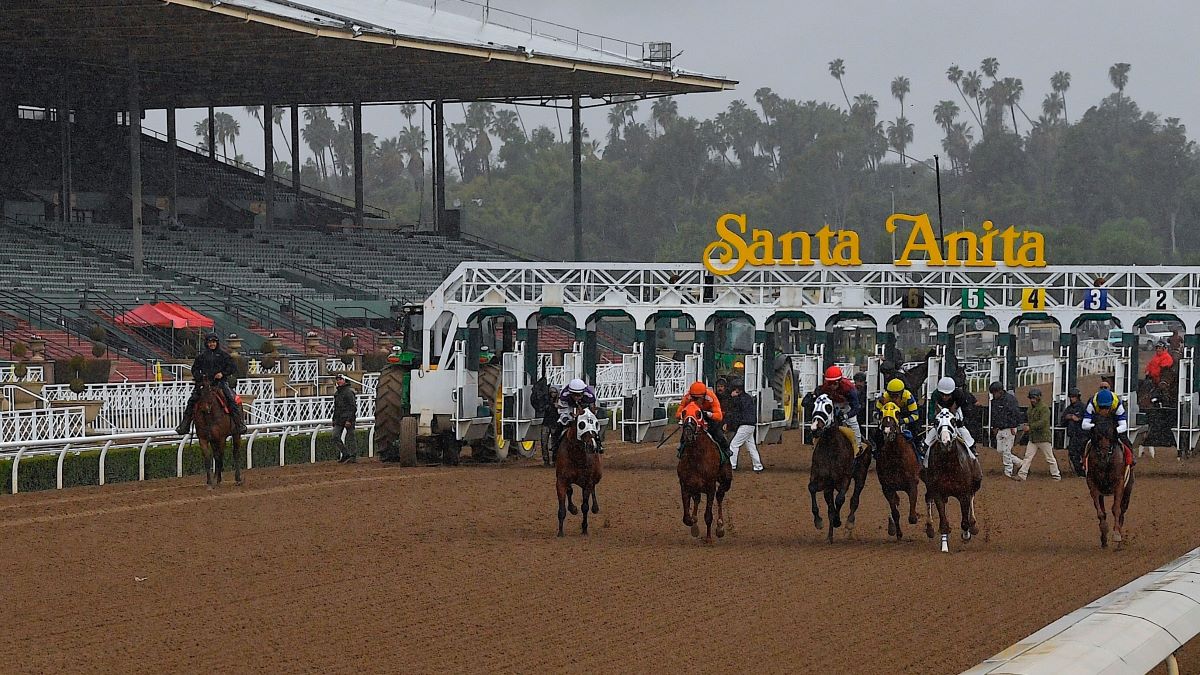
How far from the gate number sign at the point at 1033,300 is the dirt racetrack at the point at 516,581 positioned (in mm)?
3186

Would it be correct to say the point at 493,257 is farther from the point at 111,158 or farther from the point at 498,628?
the point at 498,628

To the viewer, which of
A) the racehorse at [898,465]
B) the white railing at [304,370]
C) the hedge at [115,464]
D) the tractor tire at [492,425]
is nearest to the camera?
the racehorse at [898,465]

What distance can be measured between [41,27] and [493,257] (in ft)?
55.9


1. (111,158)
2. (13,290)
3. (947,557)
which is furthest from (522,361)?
(111,158)

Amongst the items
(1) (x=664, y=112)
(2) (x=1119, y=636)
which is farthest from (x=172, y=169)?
(1) (x=664, y=112)

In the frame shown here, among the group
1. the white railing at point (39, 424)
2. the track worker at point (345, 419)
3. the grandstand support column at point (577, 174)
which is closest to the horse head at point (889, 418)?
the white railing at point (39, 424)

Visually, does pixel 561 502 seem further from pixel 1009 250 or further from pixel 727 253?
pixel 1009 250

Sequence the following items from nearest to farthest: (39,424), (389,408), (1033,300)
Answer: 1. (39,424)
2. (1033,300)
3. (389,408)

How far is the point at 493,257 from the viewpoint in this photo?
49.1 meters

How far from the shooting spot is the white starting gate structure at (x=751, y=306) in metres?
20.0

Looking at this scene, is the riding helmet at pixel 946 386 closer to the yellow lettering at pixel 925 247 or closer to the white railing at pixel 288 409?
the yellow lettering at pixel 925 247

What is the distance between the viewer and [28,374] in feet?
83.3

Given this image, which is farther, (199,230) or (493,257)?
(493,257)

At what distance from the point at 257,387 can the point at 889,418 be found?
51.9 feet
